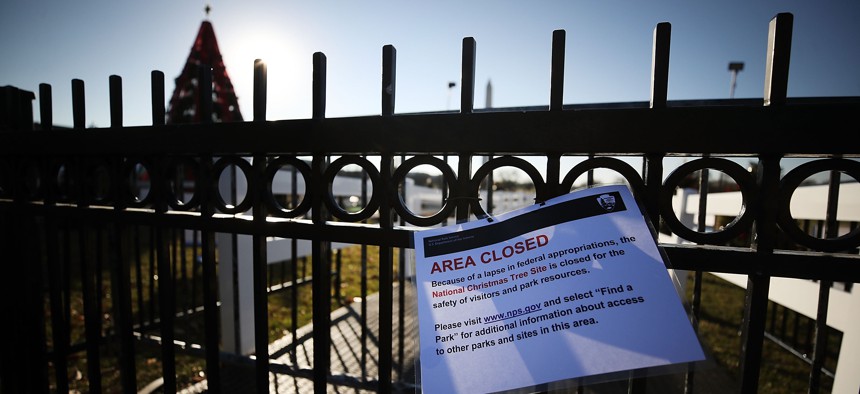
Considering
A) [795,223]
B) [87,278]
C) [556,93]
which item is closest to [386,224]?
[556,93]

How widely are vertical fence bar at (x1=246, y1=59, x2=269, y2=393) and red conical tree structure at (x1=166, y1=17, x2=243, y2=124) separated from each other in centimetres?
1642

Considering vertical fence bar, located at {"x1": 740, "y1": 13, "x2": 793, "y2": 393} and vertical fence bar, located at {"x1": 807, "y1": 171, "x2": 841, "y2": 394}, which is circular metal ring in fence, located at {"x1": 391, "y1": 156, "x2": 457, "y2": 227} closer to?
vertical fence bar, located at {"x1": 740, "y1": 13, "x2": 793, "y2": 393}

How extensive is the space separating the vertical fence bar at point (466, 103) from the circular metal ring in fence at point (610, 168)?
26 cm

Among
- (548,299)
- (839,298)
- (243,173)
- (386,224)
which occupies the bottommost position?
(839,298)

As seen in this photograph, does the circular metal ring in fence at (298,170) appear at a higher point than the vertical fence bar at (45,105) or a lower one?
lower

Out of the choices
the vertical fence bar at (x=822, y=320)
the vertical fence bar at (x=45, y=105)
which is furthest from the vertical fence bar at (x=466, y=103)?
the vertical fence bar at (x=45, y=105)

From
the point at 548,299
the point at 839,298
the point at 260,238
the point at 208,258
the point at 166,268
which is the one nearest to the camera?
the point at 548,299

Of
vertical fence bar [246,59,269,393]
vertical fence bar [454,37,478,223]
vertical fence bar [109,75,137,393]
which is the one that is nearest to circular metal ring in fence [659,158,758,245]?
vertical fence bar [454,37,478,223]

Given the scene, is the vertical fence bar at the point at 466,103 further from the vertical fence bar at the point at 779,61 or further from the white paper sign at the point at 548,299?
the vertical fence bar at the point at 779,61

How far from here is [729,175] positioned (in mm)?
897

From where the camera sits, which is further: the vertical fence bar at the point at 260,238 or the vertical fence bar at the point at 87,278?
the vertical fence bar at the point at 87,278

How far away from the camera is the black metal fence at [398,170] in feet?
2.80

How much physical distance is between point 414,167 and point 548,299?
506mm

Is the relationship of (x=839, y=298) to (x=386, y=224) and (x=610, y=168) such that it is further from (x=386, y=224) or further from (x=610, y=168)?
(x=386, y=224)
